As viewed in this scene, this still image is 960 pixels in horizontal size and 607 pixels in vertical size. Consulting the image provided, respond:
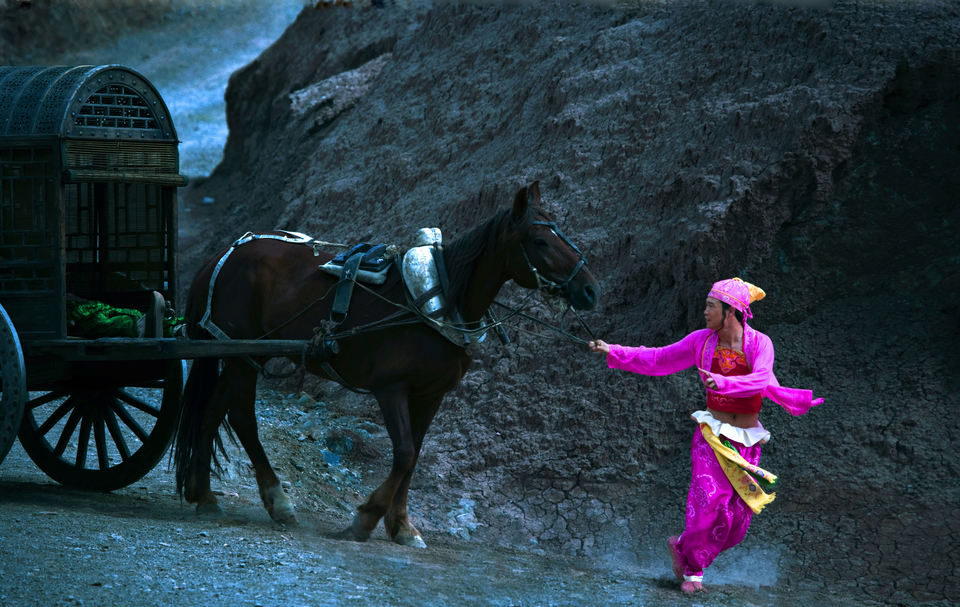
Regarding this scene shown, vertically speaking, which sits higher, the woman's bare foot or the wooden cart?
the wooden cart

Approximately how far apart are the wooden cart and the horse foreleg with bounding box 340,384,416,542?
659 millimetres

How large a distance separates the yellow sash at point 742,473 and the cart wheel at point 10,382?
359cm

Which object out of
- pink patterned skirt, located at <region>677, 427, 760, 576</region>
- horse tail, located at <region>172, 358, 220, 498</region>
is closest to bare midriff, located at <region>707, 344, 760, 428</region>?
pink patterned skirt, located at <region>677, 427, 760, 576</region>

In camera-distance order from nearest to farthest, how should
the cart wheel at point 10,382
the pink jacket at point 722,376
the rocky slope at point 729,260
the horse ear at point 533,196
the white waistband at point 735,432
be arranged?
the pink jacket at point 722,376, the white waistband at point 735,432, the horse ear at point 533,196, the cart wheel at point 10,382, the rocky slope at point 729,260

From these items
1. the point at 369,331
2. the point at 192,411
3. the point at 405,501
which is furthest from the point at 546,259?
the point at 192,411

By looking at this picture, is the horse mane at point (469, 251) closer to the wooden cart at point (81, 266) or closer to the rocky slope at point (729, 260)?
the wooden cart at point (81, 266)

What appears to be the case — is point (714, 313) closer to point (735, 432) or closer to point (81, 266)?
point (735, 432)

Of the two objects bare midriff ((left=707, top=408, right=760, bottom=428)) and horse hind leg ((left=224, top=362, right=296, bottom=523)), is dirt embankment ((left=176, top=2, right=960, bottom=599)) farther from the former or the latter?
bare midriff ((left=707, top=408, right=760, bottom=428))

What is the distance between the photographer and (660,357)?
5164 mm

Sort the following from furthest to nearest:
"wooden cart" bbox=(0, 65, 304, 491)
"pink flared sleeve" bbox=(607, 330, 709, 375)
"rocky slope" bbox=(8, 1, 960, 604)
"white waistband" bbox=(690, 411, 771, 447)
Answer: "rocky slope" bbox=(8, 1, 960, 604)
"wooden cart" bbox=(0, 65, 304, 491)
"pink flared sleeve" bbox=(607, 330, 709, 375)
"white waistband" bbox=(690, 411, 771, 447)

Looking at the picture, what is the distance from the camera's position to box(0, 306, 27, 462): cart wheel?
17.6 feet

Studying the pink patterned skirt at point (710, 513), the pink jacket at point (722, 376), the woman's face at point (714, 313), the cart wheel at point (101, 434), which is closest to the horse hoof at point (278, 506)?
the cart wheel at point (101, 434)

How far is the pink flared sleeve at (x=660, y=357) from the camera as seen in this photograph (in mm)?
5125

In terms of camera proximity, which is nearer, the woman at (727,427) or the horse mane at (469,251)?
the woman at (727,427)
